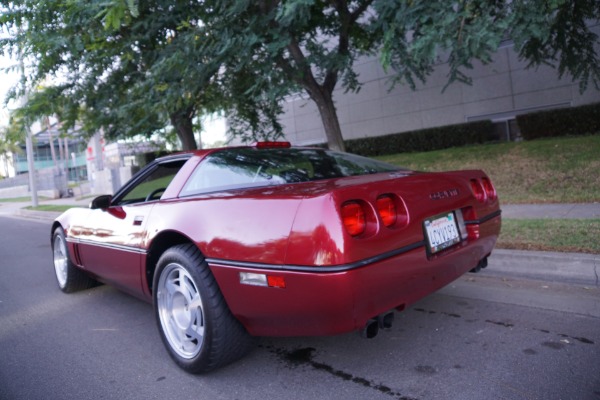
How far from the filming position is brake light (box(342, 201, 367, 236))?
2.31 meters

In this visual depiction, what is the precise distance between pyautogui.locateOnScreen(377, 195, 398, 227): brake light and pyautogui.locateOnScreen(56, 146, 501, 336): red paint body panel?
34 mm

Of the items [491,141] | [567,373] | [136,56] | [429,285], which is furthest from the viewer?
[491,141]

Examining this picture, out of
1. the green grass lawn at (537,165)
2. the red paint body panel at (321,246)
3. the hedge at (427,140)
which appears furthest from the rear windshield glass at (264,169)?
the hedge at (427,140)

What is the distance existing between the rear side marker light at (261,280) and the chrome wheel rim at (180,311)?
Answer: 0.44 meters

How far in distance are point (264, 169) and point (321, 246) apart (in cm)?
111

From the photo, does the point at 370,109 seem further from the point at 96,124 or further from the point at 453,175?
the point at 453,175

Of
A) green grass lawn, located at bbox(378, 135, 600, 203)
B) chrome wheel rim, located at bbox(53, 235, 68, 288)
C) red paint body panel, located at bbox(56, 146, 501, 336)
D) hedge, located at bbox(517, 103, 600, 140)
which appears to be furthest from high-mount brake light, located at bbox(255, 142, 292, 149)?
hedge, located at bbox(517, 103, 600, 140)

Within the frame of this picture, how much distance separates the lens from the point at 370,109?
18.0 m

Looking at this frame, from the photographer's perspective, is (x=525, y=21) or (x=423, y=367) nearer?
(x=423, y=367)

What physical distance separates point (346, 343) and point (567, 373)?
1.33 m

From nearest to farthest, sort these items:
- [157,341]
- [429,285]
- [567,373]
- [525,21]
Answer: [567,373]
[429,285]
[157,341]
[525,21]

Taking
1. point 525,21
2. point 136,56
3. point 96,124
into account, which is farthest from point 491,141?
point 96,124

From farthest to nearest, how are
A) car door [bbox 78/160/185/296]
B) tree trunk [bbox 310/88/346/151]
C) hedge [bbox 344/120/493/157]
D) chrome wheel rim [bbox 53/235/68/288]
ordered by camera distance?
1. hedge [bbox 344/120/493/157]
2. tree trunk [bbox 310/88/346/151]
3. chrome wheel rim [bbox 53/235/68/288]
4. car door [bbox 78/160/185/296]

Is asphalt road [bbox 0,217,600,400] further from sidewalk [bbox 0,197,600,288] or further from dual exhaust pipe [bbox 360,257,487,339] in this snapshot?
dual exhaust pipe [bbox 360,257,487,339]
